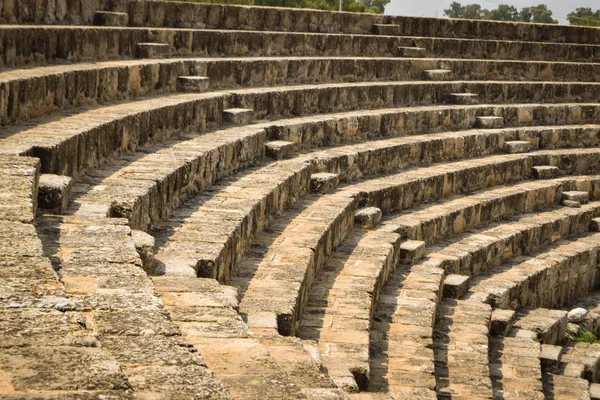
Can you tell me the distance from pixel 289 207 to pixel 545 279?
432 cm

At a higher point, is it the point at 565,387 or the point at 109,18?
the point at 109,18

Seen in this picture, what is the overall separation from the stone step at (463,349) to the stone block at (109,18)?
595cm

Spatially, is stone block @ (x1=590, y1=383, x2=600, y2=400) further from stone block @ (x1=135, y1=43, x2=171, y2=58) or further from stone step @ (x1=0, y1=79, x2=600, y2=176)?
stone block @ (x1=135, y1=43, x2=171, y2=58)

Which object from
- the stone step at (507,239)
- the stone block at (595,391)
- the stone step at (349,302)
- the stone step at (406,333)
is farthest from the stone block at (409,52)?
the stone block at (595,391)

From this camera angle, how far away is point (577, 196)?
54.0 feet

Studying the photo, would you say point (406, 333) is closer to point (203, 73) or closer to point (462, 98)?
point (203, 73)

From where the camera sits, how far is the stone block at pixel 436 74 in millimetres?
18578

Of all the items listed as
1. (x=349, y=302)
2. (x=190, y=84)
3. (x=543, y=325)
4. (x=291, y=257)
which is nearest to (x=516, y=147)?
(x=543, y=325)

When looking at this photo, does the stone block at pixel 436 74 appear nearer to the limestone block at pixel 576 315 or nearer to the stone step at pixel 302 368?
the limestone block at pixel 576 315

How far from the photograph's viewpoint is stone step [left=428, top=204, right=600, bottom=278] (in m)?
12.7

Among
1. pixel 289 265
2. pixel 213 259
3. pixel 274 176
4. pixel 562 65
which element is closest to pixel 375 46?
pixel 562 65

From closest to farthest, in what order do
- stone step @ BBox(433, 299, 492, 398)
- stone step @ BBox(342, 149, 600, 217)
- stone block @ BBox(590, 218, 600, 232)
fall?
1. stone step @ BBox(433, 299, 492, 398)
2. stone step @ BBox(342, 149, 600, 217)
3. stone block @ BBox(590, 218, 600, 232)

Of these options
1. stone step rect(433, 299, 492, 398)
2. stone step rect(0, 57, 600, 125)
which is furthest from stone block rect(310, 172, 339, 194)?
stone step rect(0, 57, 600, 125)

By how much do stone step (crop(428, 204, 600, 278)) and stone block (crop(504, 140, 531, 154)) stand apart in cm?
161
